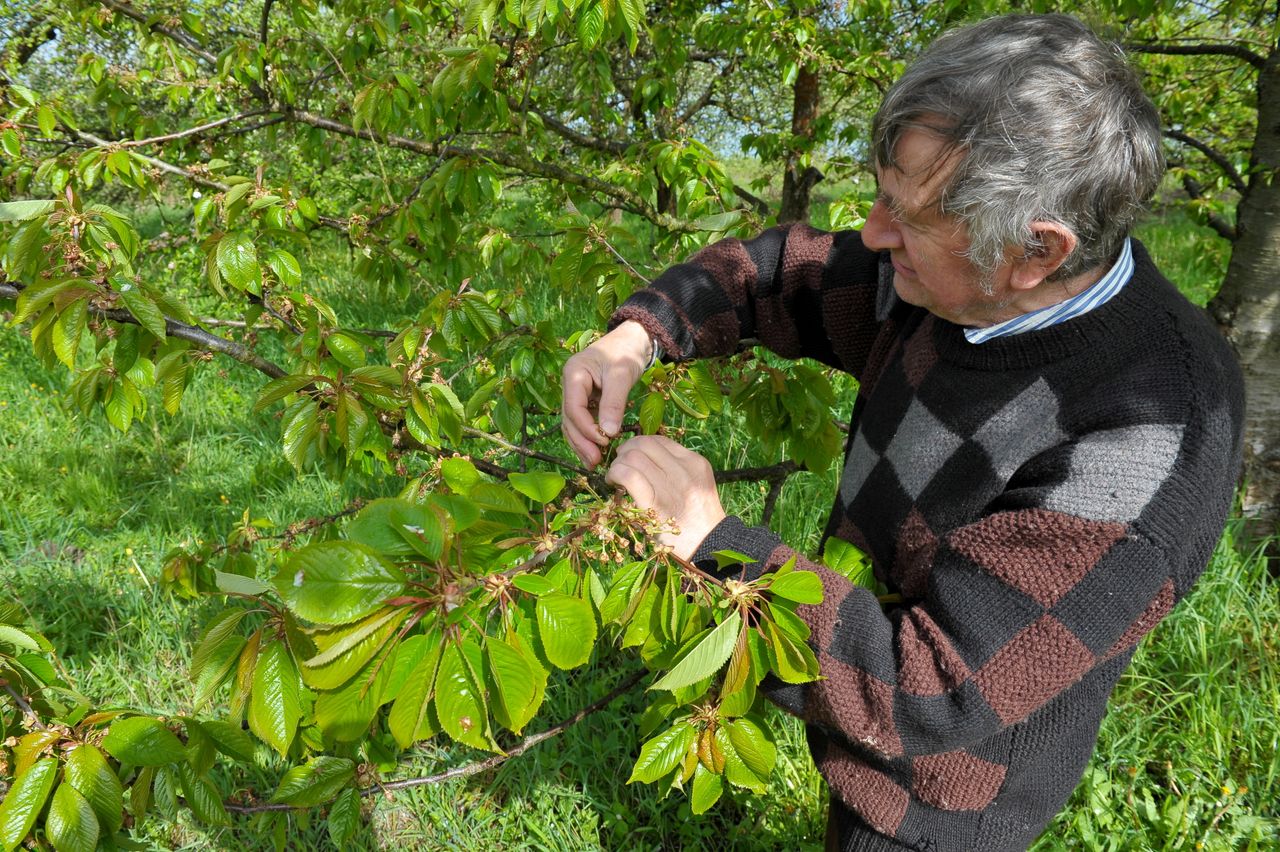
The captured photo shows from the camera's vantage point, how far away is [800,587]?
94 cm

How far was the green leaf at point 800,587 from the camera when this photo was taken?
935 millimetres

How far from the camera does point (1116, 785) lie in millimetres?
2209

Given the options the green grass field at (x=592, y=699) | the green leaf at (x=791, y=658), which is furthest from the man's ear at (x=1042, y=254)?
the green grass field at (x=592, y=699)

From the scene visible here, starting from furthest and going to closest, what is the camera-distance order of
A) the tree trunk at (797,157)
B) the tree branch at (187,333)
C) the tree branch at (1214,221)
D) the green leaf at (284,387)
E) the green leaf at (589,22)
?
the tree trunk at (797,157) < the tree branch at (1214,221) < the green leaf at (589,22) < the tree branch at (187,333) < the green leaf at (284,387)

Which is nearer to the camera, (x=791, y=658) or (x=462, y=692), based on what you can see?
(x=462, y=692)

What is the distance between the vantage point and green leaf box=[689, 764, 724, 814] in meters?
1.23

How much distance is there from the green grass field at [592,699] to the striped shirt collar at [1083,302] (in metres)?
1.56

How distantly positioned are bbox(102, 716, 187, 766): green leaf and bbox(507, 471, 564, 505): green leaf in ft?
1.93

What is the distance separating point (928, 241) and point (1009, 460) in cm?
36

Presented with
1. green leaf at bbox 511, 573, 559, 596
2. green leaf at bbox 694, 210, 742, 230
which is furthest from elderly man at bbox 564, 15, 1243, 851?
green leaf at bbox 694, 210, 742, 230

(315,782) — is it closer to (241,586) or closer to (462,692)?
(241,586)

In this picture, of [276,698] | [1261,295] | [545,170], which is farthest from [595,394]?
[1261,295]

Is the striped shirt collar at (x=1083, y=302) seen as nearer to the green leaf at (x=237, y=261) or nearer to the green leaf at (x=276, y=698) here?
the green leaf at (x=276, y=698)

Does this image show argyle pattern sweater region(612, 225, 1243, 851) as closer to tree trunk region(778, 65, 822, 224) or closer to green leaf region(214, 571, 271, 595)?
green leaf region(214, 571, 271, 595)
